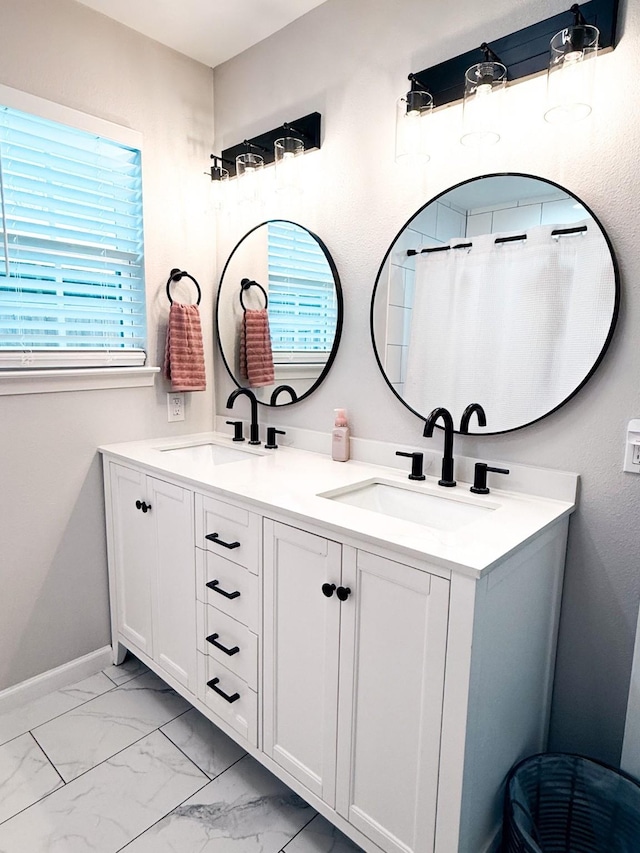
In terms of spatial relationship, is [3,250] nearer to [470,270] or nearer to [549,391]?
[470,270]

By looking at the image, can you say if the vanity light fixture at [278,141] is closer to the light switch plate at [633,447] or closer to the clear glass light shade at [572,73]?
the clear glass light shade at [572,73]

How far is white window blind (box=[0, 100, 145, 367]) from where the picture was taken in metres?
1.78

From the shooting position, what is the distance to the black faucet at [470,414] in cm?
151

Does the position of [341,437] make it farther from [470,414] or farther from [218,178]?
[218,178]

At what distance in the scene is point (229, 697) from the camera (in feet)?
5.20

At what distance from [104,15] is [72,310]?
1100 mm

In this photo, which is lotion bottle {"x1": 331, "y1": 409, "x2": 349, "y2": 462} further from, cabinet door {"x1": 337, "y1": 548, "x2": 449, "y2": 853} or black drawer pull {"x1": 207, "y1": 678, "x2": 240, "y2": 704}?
black drawer pull {"x1": 207, "y1": 678, "x2": 240, "y2": 704}

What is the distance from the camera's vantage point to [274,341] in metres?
2.16

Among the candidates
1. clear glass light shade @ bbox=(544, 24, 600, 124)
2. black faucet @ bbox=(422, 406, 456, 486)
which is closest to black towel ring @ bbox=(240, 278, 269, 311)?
black faucet @ bbox=(422, 406, 456, 486)

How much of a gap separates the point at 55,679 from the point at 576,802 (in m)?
1.83

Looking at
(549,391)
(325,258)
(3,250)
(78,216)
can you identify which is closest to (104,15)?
(78,216)

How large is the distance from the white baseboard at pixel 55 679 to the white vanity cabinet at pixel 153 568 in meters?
0.13

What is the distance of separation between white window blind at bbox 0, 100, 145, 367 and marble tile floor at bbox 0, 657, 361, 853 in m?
1.30

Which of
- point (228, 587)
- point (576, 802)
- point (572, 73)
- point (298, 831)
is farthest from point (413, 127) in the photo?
point (298, 831)
